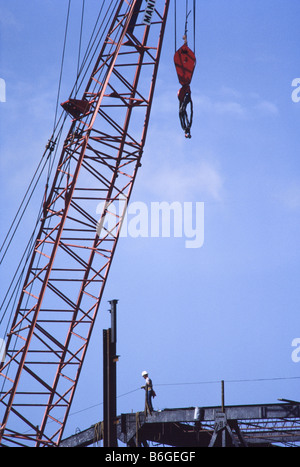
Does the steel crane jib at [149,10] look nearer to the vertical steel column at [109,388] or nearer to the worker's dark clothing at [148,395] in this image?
the vertical steel column at [109,388]

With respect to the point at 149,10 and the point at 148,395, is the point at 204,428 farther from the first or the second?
the point at 149,10

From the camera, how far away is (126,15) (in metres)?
34.9

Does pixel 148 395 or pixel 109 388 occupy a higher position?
pixel 148 395

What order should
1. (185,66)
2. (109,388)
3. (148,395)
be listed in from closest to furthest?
1. (109,388)
2. (185,66)
3. (148,395)

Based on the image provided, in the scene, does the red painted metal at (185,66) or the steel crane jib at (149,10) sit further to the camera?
the steel crane jib at (149,10)

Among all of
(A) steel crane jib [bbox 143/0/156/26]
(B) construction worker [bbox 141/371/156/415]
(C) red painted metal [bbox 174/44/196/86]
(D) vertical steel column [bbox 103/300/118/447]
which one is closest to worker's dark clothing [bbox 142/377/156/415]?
(B) construction worker [bbox 141/371/156/415]

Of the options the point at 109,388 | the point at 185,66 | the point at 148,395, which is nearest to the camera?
the point at 109,388

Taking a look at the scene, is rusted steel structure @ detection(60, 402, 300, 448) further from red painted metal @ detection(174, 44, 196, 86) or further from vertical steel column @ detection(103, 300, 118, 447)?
red painted metal @ detection(174, 44, 196, 86)

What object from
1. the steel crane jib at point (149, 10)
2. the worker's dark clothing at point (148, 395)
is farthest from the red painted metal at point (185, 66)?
the worker's dark clothing at point (148, 395)

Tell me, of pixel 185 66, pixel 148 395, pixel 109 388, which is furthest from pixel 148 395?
pixel 185 66

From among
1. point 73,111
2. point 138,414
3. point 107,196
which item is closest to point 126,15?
point 73,111

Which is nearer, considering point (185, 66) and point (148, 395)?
point (185, 66)
